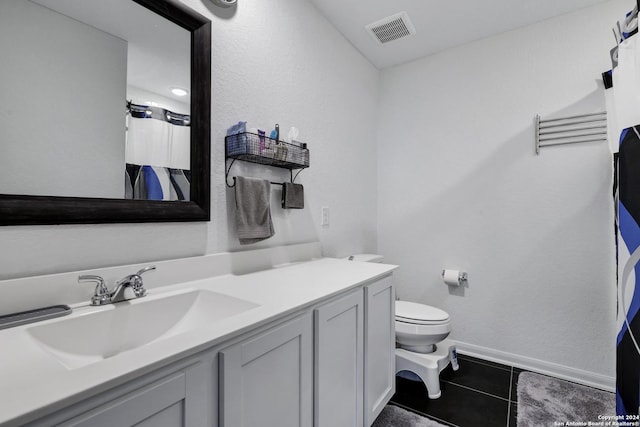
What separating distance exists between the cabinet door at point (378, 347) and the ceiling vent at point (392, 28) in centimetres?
174

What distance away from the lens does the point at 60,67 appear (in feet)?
2.91

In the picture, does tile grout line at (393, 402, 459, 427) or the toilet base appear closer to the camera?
tile grout line at (393, 402, 459, 427)

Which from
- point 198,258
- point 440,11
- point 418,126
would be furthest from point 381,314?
point 440,11

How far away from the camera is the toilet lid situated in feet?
5.81

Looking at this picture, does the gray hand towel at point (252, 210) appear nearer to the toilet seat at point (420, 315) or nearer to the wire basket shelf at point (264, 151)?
the wire basket shelf at point (264, 151)

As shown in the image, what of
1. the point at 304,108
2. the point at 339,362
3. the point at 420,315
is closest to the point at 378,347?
the point at 339,362

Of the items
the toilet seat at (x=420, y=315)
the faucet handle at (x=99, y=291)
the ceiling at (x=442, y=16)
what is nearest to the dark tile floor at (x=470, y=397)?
the toilet seat at (x=420, y=315)

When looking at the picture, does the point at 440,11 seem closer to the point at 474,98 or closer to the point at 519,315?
the point at 474,98

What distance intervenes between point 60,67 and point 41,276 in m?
0.63

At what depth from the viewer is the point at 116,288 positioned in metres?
0.92

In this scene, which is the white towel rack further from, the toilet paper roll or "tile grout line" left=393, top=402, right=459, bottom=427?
"tile grout line" left=393, top=402, right=459, bottom=427

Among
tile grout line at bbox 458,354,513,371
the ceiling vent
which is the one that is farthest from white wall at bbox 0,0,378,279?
tile grout line at bbox 458,354,513,371

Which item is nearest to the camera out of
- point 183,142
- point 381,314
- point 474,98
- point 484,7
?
point 183,142

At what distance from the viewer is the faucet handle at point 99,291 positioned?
0.87m
